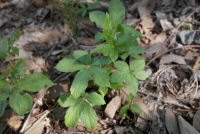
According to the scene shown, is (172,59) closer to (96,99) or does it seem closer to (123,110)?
(123,110)

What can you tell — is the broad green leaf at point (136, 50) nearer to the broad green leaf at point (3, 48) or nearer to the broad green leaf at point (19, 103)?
the broad green leaf at point (19, 103)

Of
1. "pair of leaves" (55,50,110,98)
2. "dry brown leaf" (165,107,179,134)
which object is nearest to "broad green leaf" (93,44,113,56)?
"pair of leaves" (55,50,110,98)

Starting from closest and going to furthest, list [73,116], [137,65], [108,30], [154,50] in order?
[108,30]
[73,116]
[137,65]
[154,50]

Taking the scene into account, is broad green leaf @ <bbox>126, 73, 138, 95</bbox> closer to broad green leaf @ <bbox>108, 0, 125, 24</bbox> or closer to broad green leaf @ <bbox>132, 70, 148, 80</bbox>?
broad green leaf @ <bbox>132, 70, 148, 80</bbox>

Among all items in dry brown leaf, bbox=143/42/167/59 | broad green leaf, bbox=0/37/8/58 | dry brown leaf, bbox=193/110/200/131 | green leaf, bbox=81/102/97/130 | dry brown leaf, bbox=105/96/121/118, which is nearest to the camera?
green leaf, bbox=81/102/97/130

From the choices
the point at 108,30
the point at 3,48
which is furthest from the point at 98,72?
the point at 3,48
